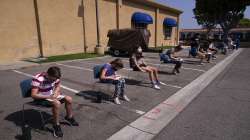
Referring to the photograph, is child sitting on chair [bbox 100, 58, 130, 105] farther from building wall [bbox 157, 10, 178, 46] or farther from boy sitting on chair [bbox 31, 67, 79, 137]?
building wall [bbox 157, 10, 178, 46]

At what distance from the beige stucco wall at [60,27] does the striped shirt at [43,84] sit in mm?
12139

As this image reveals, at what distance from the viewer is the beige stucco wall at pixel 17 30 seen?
13047 millimetres

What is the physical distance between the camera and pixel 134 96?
6340 mm

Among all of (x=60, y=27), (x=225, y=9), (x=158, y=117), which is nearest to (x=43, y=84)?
(x=158, y=117)

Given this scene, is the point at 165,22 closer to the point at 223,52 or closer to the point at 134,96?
the point at 223,52

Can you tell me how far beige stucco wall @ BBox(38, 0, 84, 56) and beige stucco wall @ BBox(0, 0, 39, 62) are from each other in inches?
28.8

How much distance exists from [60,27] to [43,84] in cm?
1333

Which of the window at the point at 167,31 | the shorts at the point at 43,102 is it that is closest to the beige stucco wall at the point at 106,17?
the window at the point at 167,31

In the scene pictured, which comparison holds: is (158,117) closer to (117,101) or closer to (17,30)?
(117,101)

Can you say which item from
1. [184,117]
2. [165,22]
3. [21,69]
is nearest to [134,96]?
[184,117]

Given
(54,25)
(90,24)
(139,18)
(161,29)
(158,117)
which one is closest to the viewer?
(158,117)

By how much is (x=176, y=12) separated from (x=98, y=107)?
33142 mm

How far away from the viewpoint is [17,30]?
13.7 meters

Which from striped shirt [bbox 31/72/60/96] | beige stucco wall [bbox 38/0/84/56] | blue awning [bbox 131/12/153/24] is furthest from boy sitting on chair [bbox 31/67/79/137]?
blue awning [bbox 131/12/153/24]
